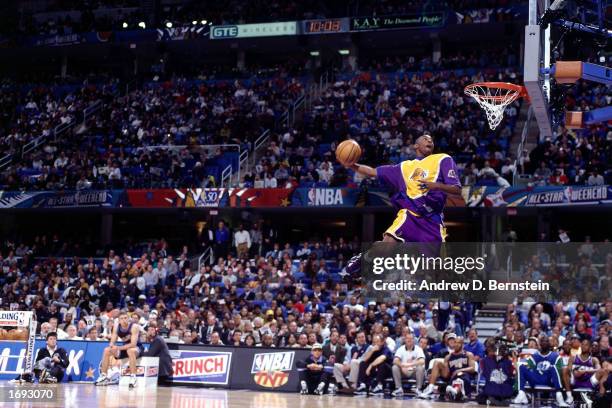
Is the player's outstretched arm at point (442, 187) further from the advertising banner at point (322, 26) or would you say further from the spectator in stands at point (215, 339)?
the advertising banner at point (322, 26)

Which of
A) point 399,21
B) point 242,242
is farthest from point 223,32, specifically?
point 242,242

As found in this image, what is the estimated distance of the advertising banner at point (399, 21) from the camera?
34.8m

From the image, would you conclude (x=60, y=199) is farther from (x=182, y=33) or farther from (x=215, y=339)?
(x=215, y=339)

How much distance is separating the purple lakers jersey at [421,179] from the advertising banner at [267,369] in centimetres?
1078

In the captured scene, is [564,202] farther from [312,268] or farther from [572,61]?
[572,61]

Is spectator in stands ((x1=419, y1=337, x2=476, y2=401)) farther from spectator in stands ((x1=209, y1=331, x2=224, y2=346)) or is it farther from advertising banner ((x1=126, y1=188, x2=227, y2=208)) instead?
advertising banner ((x1=126, y1=188, x2=227, y2=208))

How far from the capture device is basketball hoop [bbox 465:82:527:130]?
42.8ft

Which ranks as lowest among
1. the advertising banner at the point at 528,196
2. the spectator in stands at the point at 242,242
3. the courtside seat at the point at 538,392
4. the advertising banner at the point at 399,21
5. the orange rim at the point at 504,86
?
the courtside seat at the point at 538,392

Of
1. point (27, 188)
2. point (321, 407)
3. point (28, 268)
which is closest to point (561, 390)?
point (321, 407)

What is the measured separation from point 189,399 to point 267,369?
3.57 metres

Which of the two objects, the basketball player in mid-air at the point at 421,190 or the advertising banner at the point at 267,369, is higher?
the basketball player in mid-air at the point at 421,190

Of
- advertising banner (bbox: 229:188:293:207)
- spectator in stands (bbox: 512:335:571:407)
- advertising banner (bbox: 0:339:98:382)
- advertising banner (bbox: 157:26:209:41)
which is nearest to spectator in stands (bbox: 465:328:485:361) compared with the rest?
spectator in stands (bbox: 512:335:571:407)

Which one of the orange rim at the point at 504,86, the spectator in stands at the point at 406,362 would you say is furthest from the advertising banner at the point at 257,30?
the orange rim at the point at 504,86

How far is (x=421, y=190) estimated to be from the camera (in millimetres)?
8320
